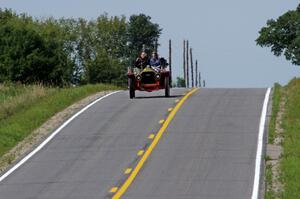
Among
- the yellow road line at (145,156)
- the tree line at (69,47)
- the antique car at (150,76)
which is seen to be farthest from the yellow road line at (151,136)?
the tree line at (69,47)

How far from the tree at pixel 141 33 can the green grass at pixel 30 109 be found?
108m

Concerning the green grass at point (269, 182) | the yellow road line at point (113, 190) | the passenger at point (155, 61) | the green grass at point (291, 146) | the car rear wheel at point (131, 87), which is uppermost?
the passenger at point (155, 61)

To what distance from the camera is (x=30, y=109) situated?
36.9m

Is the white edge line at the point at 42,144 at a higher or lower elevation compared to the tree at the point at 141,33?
lower

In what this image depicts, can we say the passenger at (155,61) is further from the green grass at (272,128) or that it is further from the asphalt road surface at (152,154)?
the green grass at (272,128)

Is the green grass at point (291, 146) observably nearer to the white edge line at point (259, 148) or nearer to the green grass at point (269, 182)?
the green grass at point (269, 182)

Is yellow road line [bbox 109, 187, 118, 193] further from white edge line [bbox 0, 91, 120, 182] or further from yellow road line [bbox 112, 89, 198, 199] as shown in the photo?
white edge line [bbox 0, 91, 120, 182]

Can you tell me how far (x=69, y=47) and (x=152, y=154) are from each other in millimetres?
119993

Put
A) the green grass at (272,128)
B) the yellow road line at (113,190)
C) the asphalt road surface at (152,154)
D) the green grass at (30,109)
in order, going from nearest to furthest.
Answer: the green grass at (272,128) < the yellow road line at (113,190) < the asphalt road surface at (152,154) < the green grass at (30,109)

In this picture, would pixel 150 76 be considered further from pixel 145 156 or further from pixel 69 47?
pixel 69 47

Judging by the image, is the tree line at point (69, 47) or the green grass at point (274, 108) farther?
the tree line at point (69, 47)

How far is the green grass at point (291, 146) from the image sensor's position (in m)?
22.3

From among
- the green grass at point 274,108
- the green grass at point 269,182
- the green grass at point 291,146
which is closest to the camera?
the green grass at point 269,182

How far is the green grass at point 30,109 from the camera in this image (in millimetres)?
32219
